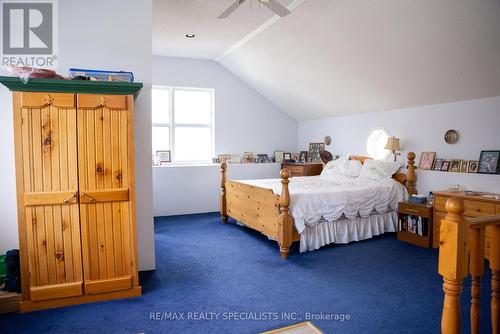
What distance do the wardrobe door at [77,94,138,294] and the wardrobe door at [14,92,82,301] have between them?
0.23 ft

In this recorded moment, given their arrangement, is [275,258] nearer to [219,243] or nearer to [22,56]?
[219,243]

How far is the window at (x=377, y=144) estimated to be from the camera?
525 centimetres

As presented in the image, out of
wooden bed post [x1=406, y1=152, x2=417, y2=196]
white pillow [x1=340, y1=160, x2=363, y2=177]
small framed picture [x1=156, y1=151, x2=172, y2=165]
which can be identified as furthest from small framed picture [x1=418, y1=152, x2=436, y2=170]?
small framed picture [x1=156, y1=151, x2=172, y2=165]

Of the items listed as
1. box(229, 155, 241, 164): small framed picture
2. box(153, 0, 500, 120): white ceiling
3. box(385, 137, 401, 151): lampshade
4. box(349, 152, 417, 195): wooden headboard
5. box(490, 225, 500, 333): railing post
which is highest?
box(153, 0, 500, 120): white ceiling

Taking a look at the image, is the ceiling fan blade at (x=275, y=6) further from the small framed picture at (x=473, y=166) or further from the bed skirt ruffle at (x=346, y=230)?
the small framed picture at (x=473, y=166)

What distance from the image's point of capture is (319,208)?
392cm

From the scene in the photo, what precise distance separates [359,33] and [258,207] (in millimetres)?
2396

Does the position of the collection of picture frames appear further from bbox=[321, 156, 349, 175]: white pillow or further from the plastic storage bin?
the plastic storage bin

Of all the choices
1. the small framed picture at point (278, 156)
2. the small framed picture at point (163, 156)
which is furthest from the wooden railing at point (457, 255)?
the small framed picture at point (278, 156)

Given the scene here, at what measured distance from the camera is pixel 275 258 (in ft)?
12.2

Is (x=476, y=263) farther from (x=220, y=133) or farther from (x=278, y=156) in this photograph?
(x=278, y=156)

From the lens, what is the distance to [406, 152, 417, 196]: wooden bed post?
4.58 m

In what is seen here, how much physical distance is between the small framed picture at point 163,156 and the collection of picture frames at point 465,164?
4084mm

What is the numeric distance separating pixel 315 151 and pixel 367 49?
2.75 metres
